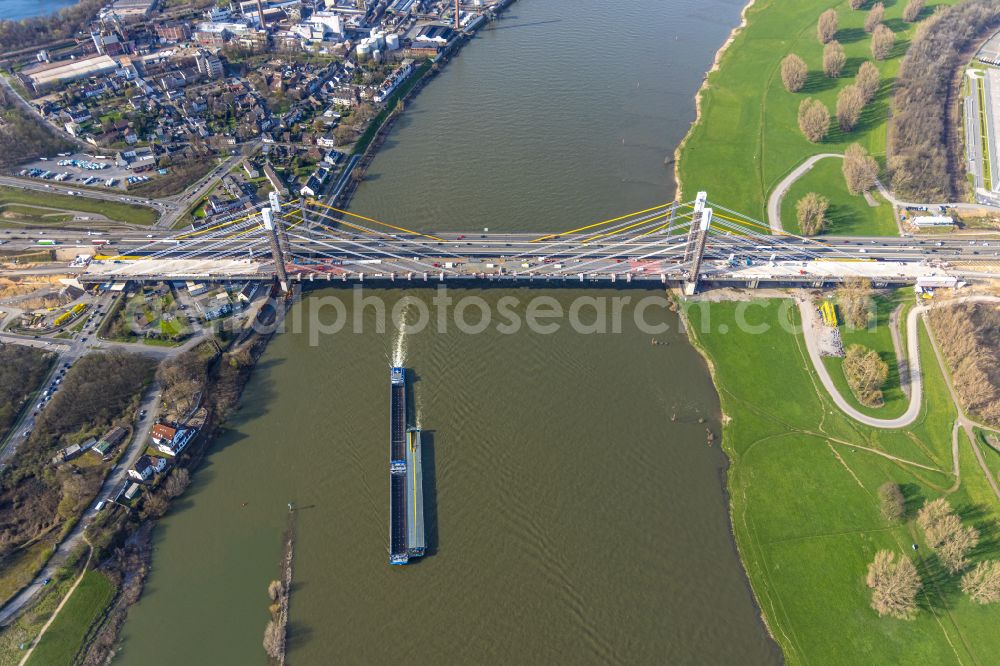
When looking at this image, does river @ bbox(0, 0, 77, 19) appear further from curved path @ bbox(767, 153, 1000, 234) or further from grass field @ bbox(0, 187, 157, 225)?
curved path @ bbox(767, 153, 1000, 234)

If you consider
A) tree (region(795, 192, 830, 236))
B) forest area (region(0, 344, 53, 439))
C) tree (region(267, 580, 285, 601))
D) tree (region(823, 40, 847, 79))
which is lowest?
tree (region(267, 580, 285, 601))

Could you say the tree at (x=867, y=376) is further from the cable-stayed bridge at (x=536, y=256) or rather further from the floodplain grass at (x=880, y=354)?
the cable-stayed bridge at (x=536, y=256)

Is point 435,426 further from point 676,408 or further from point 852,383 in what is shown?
point 852,383

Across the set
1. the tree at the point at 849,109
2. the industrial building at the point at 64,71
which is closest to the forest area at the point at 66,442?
the industrial building at the point at 64,71

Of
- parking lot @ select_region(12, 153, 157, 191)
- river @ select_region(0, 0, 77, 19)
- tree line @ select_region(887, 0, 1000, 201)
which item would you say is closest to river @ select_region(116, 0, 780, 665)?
parking lot @ select_region(12, 153, 157, 191)

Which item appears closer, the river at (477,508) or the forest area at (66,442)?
the river at (477,508)

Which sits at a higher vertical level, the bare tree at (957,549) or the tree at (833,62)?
Result: the tree at (833,62)
